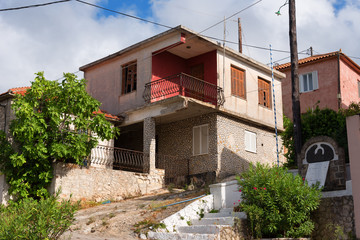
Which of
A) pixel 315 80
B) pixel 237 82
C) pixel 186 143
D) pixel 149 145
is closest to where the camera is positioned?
pixel 149 145

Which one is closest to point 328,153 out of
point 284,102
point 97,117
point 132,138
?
point 97,117

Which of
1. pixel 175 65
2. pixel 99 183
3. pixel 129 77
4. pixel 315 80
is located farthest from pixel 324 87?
pixel 99 183

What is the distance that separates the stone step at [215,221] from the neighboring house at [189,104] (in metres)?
6.69

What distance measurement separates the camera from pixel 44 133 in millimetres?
16625

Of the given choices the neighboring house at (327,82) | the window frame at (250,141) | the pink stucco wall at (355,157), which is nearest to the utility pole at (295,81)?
the pink stucco wall at (355,157)

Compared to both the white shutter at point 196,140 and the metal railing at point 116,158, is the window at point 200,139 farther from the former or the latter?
the metal railing at point 116,158

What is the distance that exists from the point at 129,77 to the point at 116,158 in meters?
4.38


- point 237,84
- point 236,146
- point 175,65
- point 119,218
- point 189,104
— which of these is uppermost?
point 175,65

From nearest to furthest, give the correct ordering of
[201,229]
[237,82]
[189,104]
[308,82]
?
[201,229] < [189,104] < [237,82] < [308,82]

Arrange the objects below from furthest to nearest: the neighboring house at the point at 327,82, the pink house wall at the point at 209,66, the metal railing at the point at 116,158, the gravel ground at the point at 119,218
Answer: the neighboring house at the point at 327,82, the pink house wall at the point at 209,66, the metal railing at the point at 116,158, the gravel ground at the point at 119,218

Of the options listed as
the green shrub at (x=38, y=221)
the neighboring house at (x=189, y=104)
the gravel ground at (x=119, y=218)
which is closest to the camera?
the green shrub at (x=38, y=221)

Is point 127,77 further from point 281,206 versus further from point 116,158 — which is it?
point 281,206

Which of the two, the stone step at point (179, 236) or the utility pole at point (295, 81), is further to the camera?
the utility pole at point (295, 81)

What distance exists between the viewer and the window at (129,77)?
22219mm
